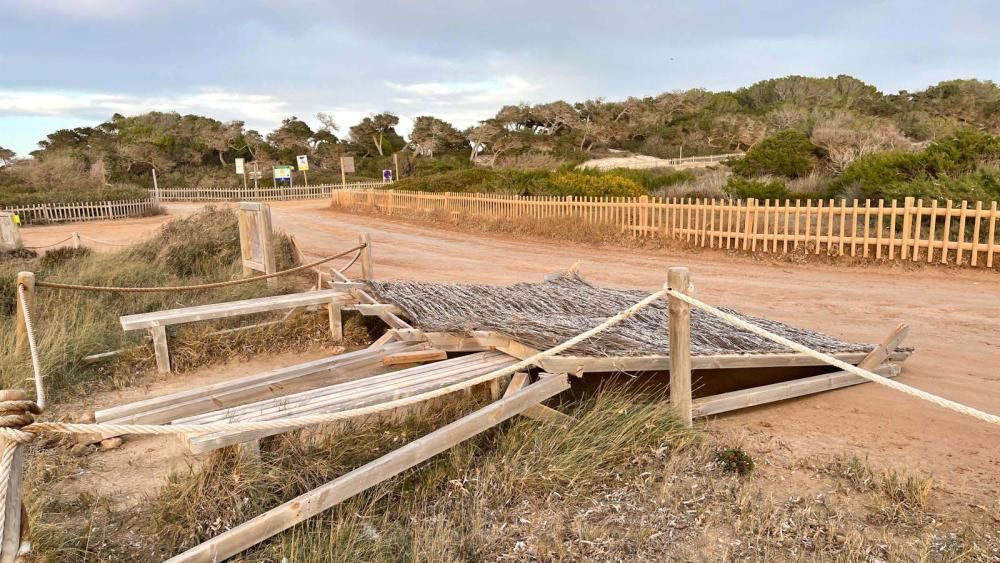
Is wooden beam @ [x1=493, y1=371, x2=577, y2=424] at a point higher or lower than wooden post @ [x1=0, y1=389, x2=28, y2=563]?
lower

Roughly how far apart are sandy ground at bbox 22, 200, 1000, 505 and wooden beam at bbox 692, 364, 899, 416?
3.8 inches

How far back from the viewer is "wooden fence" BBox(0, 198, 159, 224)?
2600 cm

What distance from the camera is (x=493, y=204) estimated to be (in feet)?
61.6

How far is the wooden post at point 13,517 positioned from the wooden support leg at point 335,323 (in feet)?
15.7

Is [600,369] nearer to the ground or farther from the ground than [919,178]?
nearer to the ground

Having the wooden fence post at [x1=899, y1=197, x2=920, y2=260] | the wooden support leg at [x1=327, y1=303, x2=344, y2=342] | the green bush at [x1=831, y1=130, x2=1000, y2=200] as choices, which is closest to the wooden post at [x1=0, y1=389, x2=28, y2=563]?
the wooden support leg at [x1=327, y1=303, x2=344, y2=342]

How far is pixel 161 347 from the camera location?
6.28 metres

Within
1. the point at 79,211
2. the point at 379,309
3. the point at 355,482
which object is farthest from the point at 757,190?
the point at 79,211

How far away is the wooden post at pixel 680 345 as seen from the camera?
414 cm

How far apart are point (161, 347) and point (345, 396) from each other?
125 inches

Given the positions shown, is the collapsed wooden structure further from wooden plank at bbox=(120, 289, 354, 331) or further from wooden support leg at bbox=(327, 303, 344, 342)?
wooden support leg at bbox=(327, 303, 344, 342)

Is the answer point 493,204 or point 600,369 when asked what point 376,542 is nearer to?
point 600,369

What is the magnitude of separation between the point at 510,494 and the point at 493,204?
15.6 meters

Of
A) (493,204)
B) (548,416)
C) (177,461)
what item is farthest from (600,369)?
(493,204)
